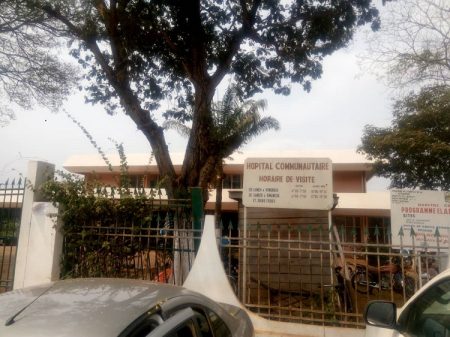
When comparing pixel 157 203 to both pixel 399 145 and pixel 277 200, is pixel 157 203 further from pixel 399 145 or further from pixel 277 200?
pixel 399 145

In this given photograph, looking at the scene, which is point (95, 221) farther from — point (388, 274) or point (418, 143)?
point (418, 143)

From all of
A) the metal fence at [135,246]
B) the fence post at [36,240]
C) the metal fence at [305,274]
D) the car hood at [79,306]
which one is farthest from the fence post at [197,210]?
the car hood at [79,306]

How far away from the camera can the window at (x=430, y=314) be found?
226 cm

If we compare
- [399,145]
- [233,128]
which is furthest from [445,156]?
[233,128]

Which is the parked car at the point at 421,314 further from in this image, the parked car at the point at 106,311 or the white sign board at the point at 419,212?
the white sign board at the point at 419,212

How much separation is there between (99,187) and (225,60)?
510cm

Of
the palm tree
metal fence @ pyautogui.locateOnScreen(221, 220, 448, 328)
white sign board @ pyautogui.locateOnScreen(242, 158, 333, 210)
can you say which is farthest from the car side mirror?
the palm tree

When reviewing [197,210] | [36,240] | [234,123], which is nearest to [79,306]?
[197,210]

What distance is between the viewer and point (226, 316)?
3.01 m

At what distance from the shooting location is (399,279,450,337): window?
226 cm

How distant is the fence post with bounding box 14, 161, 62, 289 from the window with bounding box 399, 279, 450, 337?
5777 millimetres

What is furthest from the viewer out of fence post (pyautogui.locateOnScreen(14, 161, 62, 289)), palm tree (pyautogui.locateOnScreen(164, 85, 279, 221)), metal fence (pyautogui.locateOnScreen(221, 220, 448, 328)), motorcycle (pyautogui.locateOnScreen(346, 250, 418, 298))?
palm tree (pyautogui.locateOnScreen(164, 85, 279, 221))

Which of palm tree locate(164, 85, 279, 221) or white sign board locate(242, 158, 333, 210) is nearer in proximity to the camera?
white sign board locate(242, 158, 333, 210)

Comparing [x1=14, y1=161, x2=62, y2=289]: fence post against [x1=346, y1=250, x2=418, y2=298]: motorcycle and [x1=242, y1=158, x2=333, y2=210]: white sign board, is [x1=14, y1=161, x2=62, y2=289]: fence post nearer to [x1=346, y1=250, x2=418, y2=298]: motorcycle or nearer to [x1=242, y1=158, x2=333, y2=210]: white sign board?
[x1=242, y1=158, x2=333, y2=210]: white sign board
